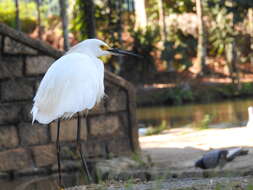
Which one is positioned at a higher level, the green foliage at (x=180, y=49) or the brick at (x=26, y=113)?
the green foliage at (x=180, y=49)

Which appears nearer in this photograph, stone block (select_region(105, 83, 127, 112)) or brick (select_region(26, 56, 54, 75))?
brick (select_region(26, 56, 54, 75))

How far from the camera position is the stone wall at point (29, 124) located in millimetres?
10016

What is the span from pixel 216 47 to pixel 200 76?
14.1 feet

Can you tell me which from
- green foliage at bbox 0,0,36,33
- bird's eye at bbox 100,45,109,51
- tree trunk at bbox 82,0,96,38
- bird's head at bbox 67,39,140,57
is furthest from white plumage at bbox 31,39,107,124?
green foliage at bbox 0,0,36,33

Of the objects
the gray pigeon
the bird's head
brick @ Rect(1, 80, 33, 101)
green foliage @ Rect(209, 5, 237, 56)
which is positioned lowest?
the gray pigeon

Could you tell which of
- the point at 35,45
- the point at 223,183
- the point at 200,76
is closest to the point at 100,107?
the point at 35,45

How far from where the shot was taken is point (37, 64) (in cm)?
1031

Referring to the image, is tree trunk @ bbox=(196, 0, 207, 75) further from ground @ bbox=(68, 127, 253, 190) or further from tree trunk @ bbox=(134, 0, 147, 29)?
ground @ bbox=(68, 127, 253, 190)

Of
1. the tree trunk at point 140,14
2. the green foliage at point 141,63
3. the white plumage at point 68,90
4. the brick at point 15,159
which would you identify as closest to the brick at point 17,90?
the brick at point 15,159

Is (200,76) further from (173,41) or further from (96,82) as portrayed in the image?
(96,82)

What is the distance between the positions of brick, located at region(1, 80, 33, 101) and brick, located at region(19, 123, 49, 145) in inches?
18.5

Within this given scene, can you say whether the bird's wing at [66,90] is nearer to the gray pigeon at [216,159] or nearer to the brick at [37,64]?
the gray pigeon at [216,159]

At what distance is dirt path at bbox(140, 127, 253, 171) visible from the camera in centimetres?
914

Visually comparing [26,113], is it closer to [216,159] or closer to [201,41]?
[216,159]
